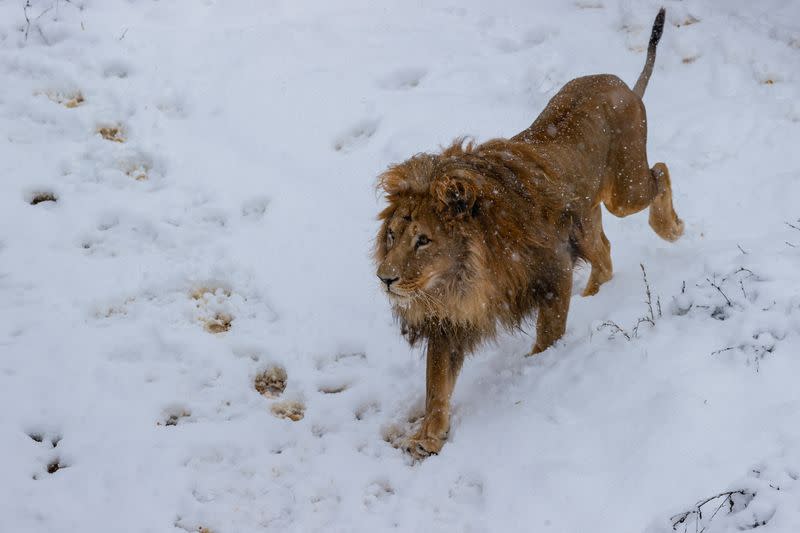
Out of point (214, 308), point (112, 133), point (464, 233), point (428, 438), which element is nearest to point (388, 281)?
point (464, 233)

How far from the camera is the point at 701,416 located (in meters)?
3.00

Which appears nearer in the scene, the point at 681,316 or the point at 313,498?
the point at 313,498

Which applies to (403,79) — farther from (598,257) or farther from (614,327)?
(614,327)

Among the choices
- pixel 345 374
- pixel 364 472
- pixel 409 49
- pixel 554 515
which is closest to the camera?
pixel 554 515

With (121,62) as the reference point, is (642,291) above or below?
below

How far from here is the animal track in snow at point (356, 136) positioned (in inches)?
234

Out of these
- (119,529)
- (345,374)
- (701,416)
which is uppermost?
(701,416)

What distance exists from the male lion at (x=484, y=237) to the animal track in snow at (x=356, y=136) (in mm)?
2018

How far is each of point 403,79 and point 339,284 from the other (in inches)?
98.9

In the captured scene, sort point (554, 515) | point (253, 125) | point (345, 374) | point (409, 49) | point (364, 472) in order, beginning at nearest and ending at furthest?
point (554, 515)
point (364, 472)
point (345, 374)
point (253, 125)
point (409, 49)

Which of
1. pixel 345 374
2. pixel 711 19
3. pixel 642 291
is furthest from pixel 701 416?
pixel 711 19

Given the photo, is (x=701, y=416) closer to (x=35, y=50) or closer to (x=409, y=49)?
(x=409, y=49)

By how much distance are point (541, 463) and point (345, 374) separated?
53.8 inches

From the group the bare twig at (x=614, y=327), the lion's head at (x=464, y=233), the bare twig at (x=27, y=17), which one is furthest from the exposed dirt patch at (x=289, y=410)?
the bare twig at (x=27, y=17)
